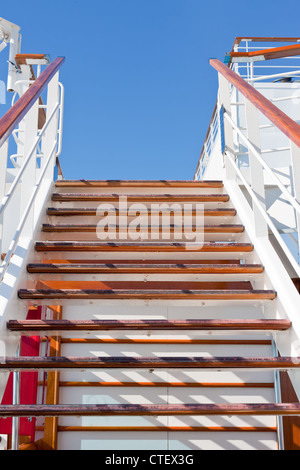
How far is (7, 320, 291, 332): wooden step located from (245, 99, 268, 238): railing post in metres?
0.69

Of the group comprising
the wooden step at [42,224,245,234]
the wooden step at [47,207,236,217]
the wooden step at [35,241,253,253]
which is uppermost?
the wooden step at [47,207,236,217]

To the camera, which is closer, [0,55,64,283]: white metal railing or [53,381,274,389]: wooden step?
[0,55,64,283]: white metal railing

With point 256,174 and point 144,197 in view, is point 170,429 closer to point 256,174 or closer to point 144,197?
point 144,197

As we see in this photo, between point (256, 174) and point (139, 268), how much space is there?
2.80ft

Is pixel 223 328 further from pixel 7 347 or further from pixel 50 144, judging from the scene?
pixel 50 144

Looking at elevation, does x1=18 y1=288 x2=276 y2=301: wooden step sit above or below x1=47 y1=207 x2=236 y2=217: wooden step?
below

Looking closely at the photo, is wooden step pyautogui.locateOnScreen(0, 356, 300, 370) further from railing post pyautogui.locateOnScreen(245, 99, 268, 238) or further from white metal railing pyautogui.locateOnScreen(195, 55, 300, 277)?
railing post pyautogui.locateOnScreen(245, 99, 268, 238)

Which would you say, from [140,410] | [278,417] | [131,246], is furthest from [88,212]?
[278,417]

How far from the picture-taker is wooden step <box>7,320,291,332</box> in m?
1.93

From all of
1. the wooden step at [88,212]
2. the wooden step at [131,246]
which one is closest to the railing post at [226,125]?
the wooden step at [88,212]

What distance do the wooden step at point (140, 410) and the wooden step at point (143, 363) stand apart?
6.6 inches

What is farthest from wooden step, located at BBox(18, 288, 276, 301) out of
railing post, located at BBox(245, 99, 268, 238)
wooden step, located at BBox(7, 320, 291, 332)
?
railing post, located at BBox(245, 99, 268, 238)

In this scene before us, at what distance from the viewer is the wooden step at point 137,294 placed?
6.97 ft

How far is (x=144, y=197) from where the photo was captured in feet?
10.1
